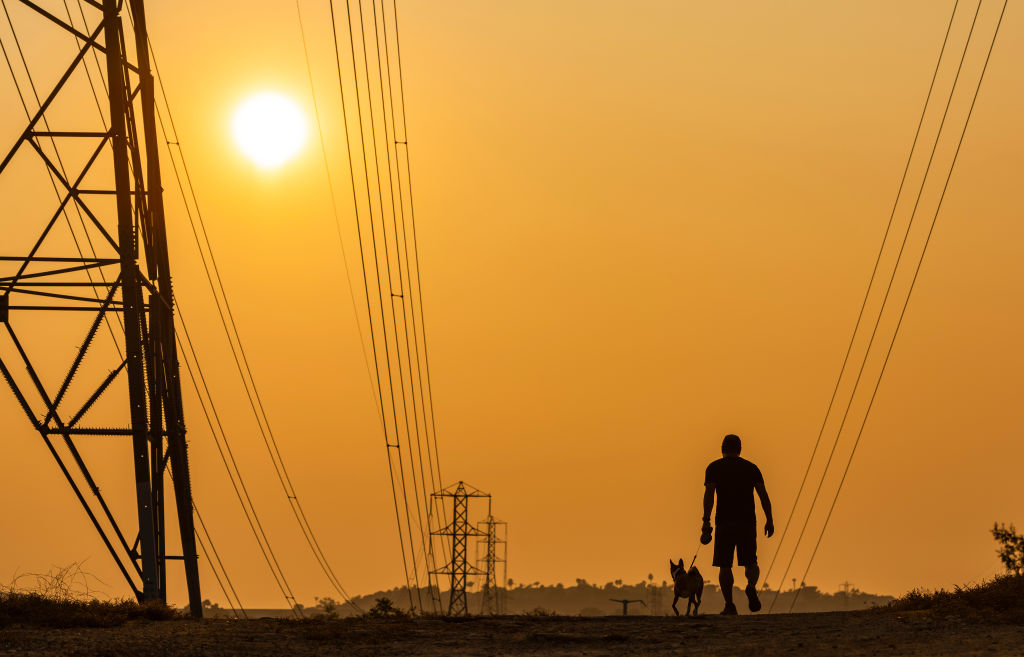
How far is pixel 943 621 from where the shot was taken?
16781 millimetres

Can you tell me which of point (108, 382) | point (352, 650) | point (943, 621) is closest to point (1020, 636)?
point (943, 621)

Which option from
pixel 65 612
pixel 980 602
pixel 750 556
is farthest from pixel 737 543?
pixel 65 612

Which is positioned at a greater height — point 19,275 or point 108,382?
point 19,275

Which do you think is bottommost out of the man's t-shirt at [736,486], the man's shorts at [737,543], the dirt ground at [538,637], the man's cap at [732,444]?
the dirt ground at [538,637]

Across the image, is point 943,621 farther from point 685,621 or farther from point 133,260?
point 133,260

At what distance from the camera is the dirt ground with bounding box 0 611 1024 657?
14562 millimetres

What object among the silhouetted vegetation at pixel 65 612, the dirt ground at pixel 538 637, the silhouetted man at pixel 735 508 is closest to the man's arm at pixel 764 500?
the silhouetted man at pixel 735 508

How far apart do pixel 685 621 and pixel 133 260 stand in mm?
13723

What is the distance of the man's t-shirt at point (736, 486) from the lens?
20.7 metres

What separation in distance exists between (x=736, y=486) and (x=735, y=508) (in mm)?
293

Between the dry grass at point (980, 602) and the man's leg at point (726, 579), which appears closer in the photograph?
the dry grass at point (980, 602)

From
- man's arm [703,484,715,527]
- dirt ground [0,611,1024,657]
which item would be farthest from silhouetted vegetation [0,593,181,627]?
man's arm [703,484,715,527]

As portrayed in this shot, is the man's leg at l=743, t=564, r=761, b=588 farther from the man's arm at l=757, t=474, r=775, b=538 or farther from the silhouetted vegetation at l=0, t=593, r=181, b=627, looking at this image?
the silhouetted vegetation at l=0, t=593, r=181, b=627

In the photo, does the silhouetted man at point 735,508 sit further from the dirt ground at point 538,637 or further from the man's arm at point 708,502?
the dirt ground at point 538,637
